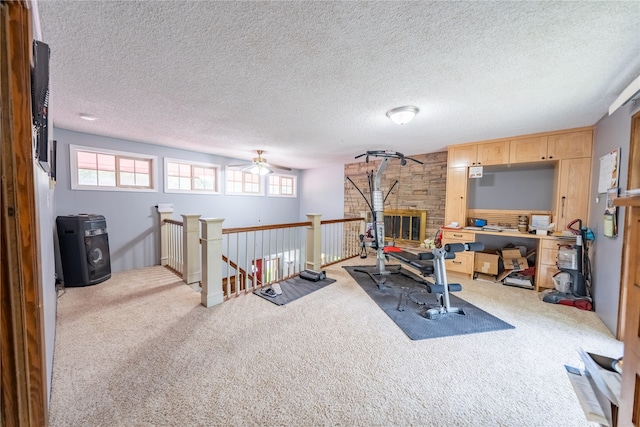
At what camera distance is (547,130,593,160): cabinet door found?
3.04m

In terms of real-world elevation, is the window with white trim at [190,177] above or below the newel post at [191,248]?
above

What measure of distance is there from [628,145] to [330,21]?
9.40 ft

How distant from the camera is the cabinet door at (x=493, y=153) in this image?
3.57 meters

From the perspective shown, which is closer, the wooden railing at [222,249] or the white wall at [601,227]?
the white wall at [601,227]

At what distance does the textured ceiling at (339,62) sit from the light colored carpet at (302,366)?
218 cm

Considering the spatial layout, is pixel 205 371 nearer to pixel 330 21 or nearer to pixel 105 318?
pixel 105 318

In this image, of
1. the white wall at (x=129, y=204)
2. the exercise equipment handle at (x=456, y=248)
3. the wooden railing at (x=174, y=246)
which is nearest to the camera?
the exercise equipment handle at (x=456, y=248)

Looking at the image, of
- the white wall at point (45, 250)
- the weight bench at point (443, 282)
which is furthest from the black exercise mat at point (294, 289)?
the white wall at point (45, 250)

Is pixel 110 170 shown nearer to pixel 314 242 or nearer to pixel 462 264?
pixel 314 242

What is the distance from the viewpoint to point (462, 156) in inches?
156

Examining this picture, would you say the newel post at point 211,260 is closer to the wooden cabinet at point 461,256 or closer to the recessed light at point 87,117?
the recessed light at point 87,117

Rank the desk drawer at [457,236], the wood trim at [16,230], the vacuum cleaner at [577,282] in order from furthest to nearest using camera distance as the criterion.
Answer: the desk drawer at [457,236], the vacuum cleaner at [577,282], the wood trim at [16,230]

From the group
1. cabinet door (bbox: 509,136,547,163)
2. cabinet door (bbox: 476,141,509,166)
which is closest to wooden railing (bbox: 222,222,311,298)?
cabinet door (bbox: 476,141,509,166)

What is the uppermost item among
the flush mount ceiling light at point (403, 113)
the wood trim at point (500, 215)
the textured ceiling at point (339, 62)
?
the textured ceiling at point (339, 62)
